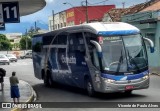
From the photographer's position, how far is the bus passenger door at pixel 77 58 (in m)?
20.2

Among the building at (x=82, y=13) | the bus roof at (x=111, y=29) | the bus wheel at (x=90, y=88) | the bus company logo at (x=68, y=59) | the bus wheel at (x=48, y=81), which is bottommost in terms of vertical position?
the bus wheel at (x=48, y=81)

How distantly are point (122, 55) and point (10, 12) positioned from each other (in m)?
5.80

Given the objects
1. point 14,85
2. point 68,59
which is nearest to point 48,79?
point 68,59

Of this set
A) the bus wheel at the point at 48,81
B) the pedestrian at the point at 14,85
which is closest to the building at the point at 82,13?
the bus wheel at the point at 48,81

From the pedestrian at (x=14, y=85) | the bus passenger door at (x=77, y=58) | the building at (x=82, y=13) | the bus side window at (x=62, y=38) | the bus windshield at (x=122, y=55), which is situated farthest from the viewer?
the building at (x=82, y=13)

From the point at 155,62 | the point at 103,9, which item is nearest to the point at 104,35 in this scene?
the point at 155,62

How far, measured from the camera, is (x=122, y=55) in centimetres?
1844

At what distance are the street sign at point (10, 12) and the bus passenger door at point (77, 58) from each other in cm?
280

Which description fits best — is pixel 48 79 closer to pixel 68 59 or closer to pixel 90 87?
pixel 68 59

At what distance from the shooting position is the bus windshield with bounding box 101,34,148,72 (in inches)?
723

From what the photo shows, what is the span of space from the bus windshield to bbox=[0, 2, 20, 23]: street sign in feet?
15.0

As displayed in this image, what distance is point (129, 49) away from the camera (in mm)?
18656

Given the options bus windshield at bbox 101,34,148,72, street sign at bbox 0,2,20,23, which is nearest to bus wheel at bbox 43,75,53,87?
street sign at bbox 0,2,20,23

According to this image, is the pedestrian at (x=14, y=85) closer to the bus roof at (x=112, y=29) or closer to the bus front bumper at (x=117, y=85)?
the bus front bumper at (x=117, y=85)
